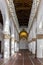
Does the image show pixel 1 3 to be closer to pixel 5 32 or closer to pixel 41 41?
pixel 5 32

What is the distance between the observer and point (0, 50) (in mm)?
34000

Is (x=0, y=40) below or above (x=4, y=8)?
below

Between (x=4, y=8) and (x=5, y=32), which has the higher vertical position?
(x=4, y=8)

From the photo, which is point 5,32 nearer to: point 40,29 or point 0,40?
point 40,29

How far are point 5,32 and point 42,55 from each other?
4502 mm

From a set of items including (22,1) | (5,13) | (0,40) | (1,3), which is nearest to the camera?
(1,3)

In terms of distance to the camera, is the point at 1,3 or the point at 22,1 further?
the point at 22,1

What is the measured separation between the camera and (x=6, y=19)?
2242 centimetres

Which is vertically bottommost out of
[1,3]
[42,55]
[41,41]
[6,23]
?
[42,55]

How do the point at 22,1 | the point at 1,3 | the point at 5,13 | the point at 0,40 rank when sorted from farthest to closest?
the point at 0,40
the point at 22,1
the point at 5,13
the point at 1,3

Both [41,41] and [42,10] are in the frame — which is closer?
[42,10]

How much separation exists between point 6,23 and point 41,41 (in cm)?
406

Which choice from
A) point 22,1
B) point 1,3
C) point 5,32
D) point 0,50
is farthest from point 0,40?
point 1,3

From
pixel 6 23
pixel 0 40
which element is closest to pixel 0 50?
pixel 0 40
